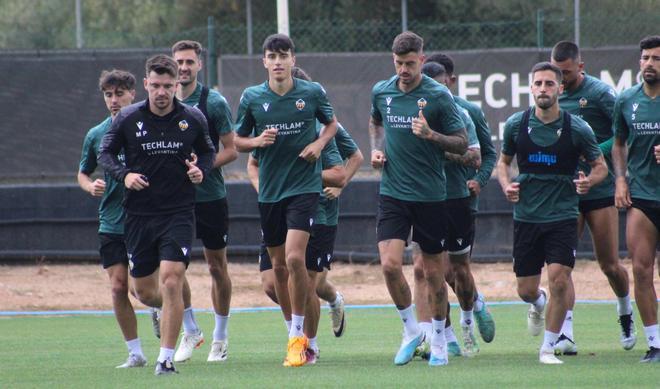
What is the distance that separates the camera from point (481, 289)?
17.6 metres

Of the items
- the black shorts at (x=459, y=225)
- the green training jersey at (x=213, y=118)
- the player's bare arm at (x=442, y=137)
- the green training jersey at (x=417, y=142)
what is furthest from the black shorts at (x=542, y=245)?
the green training jersey at (x=213, y=118)

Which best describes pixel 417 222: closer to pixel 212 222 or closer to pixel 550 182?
pixel 550 182

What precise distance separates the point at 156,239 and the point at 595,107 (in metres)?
4.11

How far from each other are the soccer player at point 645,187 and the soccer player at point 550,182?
0.33 m

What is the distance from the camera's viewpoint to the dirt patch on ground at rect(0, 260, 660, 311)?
17219mm

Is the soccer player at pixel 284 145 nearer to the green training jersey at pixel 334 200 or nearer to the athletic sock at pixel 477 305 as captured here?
the green training jersey at pixel 334 200

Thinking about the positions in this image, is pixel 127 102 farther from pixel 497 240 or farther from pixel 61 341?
pixel 497 240

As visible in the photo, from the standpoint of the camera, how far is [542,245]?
10.3 meters

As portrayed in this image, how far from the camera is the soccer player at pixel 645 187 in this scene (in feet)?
33.0

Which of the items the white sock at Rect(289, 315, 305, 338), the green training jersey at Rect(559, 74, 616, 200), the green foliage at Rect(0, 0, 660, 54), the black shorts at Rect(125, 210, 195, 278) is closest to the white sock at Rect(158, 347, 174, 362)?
the black shorts at Rect(125, 210, 195, 278)

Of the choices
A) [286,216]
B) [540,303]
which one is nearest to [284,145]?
[286,216]

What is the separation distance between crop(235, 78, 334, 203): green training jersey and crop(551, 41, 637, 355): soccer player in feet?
7.37

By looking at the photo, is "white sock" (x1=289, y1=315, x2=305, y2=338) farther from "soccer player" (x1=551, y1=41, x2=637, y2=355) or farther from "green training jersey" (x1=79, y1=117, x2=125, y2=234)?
"soccer player" (x1=551, y1=41, x2=637, y2=355)


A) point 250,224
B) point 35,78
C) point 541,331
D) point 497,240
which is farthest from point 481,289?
point 35,78
